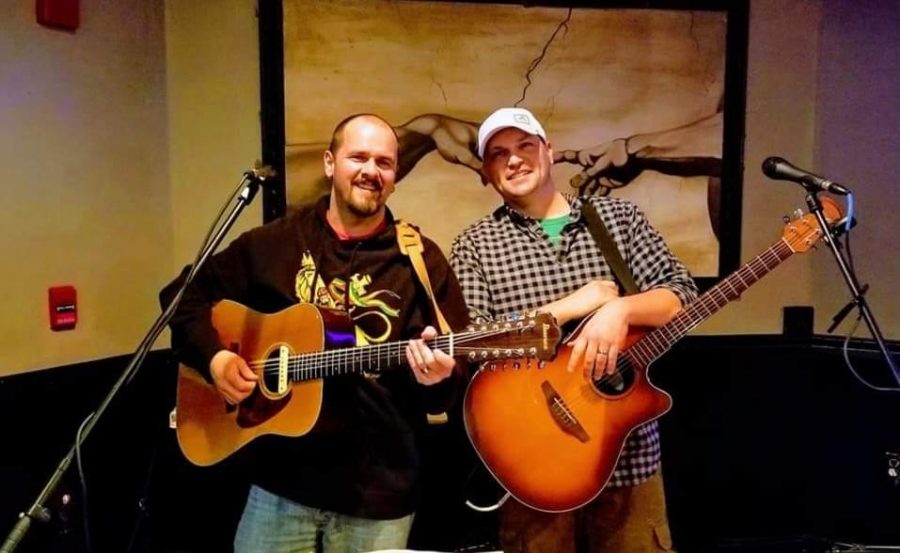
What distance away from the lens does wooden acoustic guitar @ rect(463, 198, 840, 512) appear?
5.71 ft

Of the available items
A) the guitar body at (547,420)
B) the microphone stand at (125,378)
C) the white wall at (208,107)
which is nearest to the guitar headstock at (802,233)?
the guitar body at (547,420)

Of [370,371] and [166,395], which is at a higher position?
[370,371]

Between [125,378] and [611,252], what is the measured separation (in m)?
1.06

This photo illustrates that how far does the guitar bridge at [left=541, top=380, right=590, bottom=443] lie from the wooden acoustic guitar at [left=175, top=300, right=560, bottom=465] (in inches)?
7.1

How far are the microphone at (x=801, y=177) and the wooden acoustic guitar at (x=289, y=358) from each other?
83cm

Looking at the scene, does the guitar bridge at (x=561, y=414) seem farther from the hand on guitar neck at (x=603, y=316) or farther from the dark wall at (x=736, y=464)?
the dark wall at (x=736, y=464)

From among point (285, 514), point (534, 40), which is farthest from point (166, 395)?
point (534, 40)

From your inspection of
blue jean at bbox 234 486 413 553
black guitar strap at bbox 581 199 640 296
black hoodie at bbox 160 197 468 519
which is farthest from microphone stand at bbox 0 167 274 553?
black guitar strap at bbox 581 199 640 296

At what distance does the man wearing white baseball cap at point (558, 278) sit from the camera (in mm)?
1770

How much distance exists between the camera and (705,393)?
270 cm

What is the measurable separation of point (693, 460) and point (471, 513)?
2.63 feet

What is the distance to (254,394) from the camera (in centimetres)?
175

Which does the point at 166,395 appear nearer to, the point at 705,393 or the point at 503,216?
the point at 503,216

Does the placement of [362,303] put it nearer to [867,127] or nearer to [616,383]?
[616,383]
